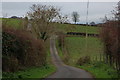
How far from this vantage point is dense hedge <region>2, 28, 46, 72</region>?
63.1ft

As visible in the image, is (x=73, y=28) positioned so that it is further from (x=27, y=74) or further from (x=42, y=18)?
(x=27, y=74)

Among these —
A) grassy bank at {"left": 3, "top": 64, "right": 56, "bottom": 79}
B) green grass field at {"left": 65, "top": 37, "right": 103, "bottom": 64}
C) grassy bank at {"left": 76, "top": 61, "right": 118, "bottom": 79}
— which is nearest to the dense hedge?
grassy bank at {"left": 3, "top": 64, "right": 56, "bottom": 79}

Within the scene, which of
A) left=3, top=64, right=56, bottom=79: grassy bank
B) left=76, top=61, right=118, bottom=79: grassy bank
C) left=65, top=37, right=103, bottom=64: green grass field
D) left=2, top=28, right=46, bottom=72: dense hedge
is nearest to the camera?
left=3, top=64, right=56, bottom=79: grassy bank

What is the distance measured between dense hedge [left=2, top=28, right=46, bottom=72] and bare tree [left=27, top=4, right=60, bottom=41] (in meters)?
23.9

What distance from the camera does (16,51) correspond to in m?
22.1

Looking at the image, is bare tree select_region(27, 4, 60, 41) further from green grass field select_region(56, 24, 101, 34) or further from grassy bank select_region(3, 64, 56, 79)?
grassy bank select_region(3, 64, 56, 79)

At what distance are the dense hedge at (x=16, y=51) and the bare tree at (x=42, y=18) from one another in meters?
23.9

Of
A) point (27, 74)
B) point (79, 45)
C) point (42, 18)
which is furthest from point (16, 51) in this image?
point (79, 45)

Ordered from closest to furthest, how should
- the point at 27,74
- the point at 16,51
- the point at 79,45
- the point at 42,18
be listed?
1. the point at 27,74
2. the point at 16,51
3. the point at 42,18
4. the point at 79,45

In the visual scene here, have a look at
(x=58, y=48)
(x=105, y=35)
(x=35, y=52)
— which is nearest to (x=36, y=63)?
(x=35, y=52)

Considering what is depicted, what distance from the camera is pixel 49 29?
53.8 meters

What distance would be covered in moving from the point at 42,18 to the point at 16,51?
3085cm

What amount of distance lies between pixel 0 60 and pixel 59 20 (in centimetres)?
3659

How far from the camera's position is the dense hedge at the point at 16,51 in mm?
19234
